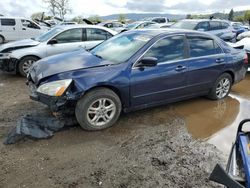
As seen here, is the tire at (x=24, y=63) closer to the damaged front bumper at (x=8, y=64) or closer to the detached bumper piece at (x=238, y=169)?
the damaged front bumper at (x=8, y=64)

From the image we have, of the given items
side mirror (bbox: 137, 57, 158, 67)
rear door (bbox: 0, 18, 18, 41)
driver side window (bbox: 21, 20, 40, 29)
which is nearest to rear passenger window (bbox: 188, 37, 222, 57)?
side mirror (bbox: 137, 57, 158, 67)

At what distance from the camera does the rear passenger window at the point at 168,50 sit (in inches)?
178

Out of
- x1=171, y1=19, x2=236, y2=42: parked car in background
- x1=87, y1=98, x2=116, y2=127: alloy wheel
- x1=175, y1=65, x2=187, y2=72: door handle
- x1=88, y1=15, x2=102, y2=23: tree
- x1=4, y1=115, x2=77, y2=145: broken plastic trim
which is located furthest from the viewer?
x1=88, y1=15, x2=102, y2=23: tree

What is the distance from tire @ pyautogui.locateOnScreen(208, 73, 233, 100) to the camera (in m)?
5.62

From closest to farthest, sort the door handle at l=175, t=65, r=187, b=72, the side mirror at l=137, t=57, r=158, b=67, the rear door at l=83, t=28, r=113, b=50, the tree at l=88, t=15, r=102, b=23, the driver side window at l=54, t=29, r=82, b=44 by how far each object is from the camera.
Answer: the side mirror at l=137, t=57, r=158, b=67
the door handle at l=175, t=65, r=187, b=72
the driver side window at l=54, t=29, r=82, b=44
the rear door at l=83, t=28, r=113, b=50
the tree at l=88, t=15, r=102, b=23

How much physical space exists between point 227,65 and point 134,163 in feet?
11.2

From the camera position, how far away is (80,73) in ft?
13.1

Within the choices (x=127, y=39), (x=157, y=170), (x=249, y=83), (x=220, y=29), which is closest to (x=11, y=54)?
(x=127, y=39)

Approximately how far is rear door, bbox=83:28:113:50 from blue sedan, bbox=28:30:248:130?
Answer: 265 cm

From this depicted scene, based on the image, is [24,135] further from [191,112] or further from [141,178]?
[191,112]

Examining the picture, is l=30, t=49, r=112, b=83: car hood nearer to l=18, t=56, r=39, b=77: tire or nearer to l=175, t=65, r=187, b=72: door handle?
l=175, t=65, r=187, b=72: door handle

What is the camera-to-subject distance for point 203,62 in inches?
203

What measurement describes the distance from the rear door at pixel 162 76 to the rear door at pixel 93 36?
3.62m

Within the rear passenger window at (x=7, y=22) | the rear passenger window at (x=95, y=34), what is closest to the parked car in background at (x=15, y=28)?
the rear passenger window at (x=7, y=22)
